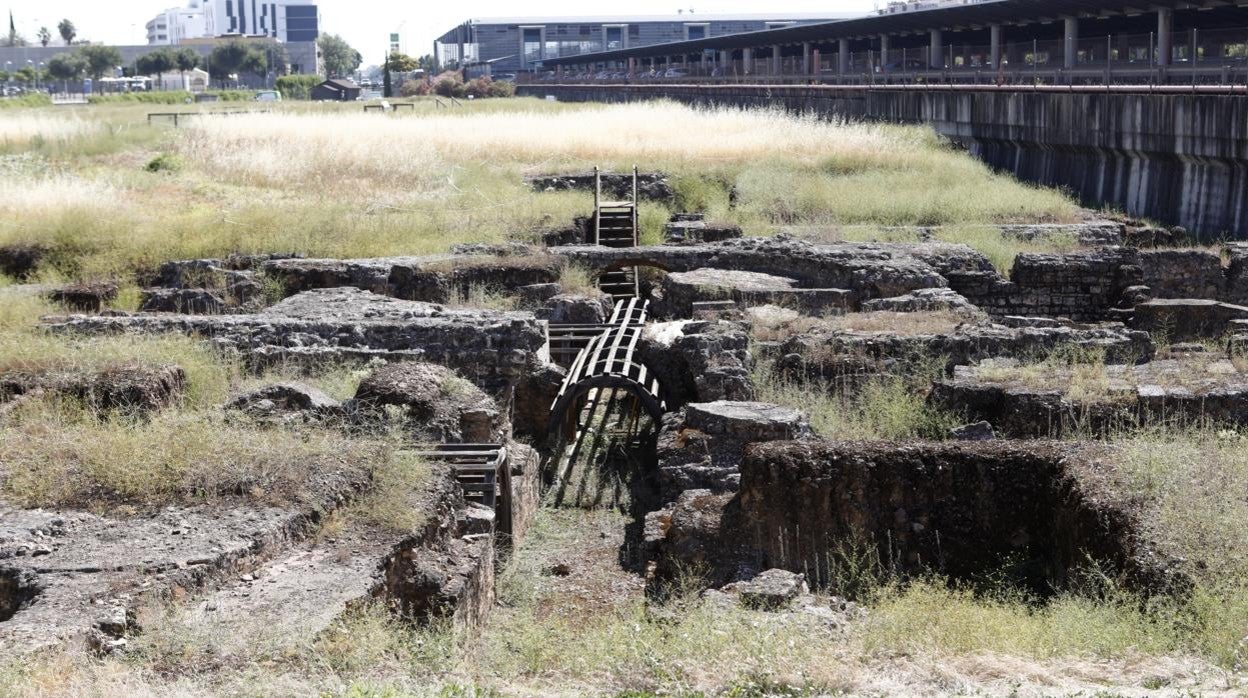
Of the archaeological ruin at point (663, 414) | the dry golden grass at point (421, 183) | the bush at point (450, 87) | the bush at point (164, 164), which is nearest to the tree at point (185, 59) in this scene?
the bush at point (450, 87)

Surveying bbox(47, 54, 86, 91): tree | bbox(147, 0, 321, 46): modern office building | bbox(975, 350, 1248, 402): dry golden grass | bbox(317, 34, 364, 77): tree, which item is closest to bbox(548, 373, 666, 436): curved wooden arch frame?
bbox(975, 350, 1248, 402): dry golden grass

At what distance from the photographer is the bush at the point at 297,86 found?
271 feet

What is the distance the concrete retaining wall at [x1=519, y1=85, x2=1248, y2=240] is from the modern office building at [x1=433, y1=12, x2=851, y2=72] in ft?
238

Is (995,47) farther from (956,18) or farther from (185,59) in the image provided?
(185,59)

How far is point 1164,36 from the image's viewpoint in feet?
91.8

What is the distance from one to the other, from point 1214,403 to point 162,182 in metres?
18.8

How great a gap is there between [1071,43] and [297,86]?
6233 centimetres

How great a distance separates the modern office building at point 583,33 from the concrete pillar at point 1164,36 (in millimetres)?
77713

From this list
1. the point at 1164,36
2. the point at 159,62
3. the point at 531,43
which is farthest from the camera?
the point at 531,43

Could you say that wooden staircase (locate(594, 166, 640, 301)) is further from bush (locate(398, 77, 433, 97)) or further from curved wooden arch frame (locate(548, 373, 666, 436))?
bush (locate(398, 77, 433, 97))

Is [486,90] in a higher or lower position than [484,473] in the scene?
higher

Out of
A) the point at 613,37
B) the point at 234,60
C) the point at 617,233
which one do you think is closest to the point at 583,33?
the point at 613,37

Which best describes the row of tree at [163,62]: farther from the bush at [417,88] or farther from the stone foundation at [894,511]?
the stone foundation at [894,511]

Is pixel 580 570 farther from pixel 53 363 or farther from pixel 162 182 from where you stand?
pixel 162 182
